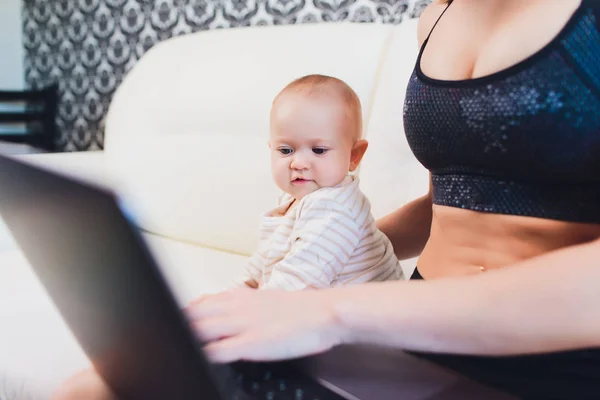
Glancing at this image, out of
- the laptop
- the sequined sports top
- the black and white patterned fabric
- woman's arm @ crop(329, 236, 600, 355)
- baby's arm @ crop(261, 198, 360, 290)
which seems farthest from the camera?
the black and white patterned fabric

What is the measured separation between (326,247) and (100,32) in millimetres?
2256

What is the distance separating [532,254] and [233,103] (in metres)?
1.21

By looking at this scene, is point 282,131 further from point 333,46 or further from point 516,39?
point 333,46

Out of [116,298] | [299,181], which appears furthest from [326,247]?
[116,298]

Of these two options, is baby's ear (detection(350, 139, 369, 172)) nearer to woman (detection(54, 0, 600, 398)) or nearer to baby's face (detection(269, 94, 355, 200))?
baby's face (detection(269, 94, 355, 200))

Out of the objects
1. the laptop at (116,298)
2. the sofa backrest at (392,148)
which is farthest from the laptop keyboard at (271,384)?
the sofa backrest at (392,148)

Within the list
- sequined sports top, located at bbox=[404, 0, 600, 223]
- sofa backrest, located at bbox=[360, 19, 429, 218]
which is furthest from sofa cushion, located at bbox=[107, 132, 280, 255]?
sequined sports top, located at bbox=[404, 0, 600, 223]

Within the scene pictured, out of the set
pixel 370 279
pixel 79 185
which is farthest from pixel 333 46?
pixel 79 185

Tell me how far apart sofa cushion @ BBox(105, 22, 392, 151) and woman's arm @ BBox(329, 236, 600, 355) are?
3.22 ft

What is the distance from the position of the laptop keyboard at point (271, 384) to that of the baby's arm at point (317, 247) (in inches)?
13.8

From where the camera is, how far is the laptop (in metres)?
0.36

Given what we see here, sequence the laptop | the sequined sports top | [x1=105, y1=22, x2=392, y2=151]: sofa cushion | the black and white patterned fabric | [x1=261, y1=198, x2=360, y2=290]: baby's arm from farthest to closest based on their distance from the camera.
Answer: the black and white patterned fabric < [x1=105, y1=22, x2=392, y2=151]: sofa cushion < [x1=261, y1=198, x2=360, y2=290]: baby's arm < the sequined sports top < the laptop

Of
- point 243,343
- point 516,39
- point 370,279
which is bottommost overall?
point 370,279

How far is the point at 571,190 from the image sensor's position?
2.08 ft
